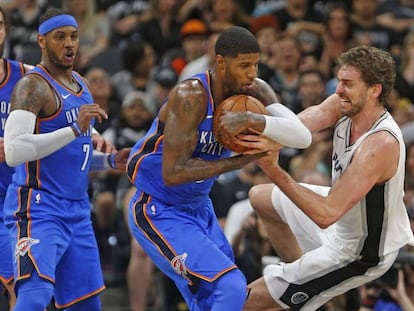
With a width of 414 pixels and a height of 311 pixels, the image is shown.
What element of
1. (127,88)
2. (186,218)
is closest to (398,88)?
(127,88)

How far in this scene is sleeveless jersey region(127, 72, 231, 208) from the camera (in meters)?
6.30

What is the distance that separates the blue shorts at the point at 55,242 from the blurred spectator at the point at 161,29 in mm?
6047

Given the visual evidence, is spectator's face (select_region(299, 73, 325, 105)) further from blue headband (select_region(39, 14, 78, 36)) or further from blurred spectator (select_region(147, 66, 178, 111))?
blue headband (select_region(39, 14, 78, 36))

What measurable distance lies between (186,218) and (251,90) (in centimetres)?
94

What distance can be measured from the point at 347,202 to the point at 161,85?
5397mm

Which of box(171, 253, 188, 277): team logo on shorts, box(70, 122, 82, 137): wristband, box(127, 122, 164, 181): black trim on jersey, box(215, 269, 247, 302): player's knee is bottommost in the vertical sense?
box(215, 269, 247, 302): player's knee

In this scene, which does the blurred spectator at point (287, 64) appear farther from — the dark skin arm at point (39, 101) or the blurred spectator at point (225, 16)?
the dark skin arm at point (39, 101)

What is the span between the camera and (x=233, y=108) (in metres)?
6.04

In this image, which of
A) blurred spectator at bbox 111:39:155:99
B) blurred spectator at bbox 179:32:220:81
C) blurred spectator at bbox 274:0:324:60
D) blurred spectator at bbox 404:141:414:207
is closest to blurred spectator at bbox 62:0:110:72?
blurred spectator at bbox 111:39:155:99

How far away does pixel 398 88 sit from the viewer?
11.2 m

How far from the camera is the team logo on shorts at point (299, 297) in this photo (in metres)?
6.74

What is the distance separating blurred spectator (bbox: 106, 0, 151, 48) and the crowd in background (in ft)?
0.06

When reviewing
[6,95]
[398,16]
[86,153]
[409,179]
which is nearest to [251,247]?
[409,179]

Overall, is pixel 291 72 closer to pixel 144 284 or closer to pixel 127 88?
pixel 127 88
